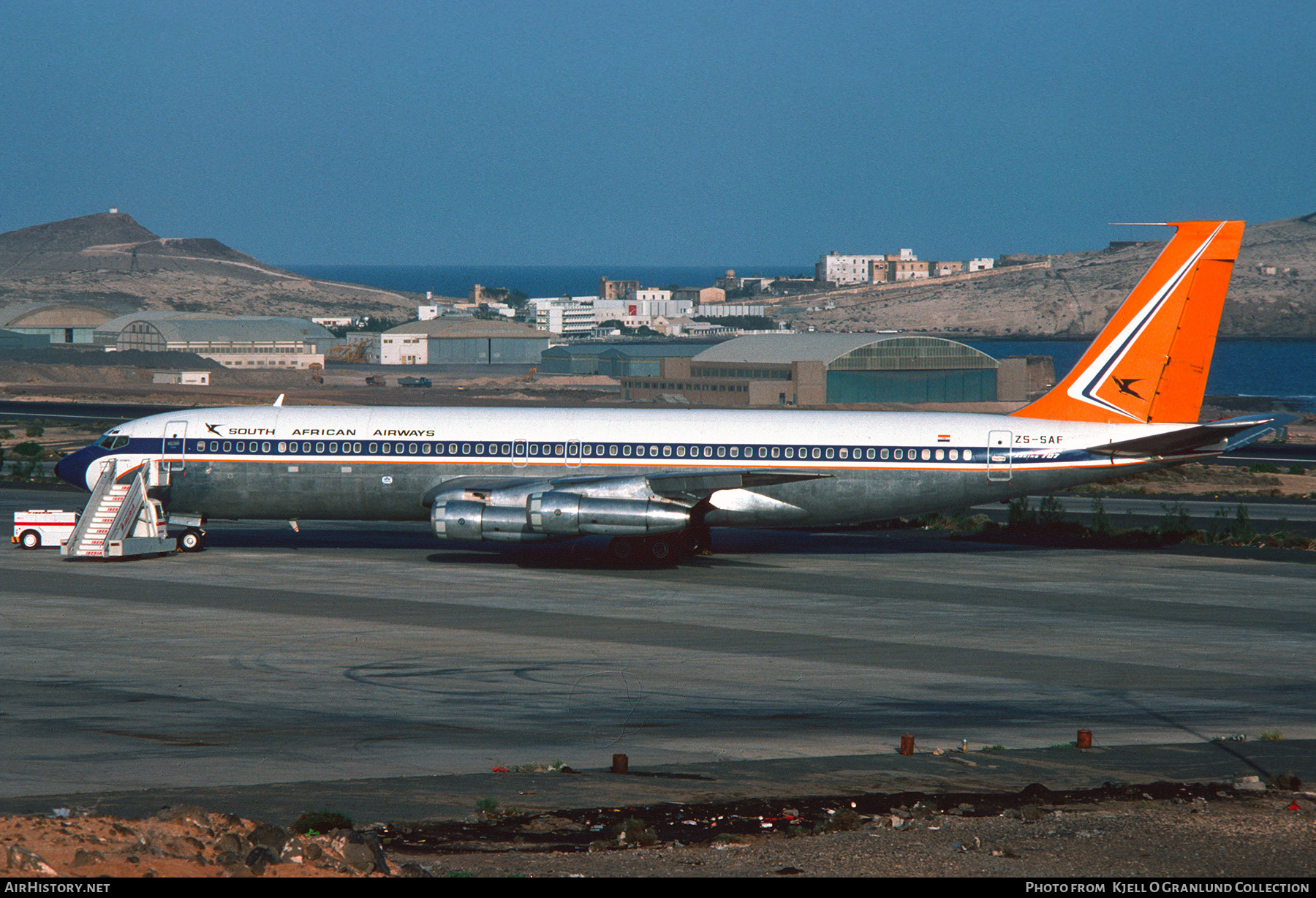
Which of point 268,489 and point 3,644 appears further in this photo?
point 268,489

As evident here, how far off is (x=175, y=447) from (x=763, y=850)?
3504 cm

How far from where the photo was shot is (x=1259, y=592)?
3934 cm

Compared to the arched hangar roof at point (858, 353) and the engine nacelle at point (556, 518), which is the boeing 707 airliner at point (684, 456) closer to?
the engine nacelle at point (556, 518)

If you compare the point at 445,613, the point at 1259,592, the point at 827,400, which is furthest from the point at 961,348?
the point at 445,613

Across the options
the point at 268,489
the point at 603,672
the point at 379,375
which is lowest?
the point at 603,672

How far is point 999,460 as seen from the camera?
141 feet

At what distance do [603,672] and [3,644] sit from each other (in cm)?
1427

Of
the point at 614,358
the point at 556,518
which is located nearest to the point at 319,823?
the point at 556,518

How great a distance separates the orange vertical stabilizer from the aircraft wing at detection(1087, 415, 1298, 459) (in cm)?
194

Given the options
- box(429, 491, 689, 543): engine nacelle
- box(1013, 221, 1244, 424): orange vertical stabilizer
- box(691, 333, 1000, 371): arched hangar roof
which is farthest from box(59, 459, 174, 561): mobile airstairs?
box(691, 333, 1000, 371): arched hangar roof

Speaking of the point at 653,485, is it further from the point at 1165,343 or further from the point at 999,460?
the point at 1165,343

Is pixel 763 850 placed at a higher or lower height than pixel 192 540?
lower

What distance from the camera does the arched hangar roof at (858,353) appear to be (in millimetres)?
140750
